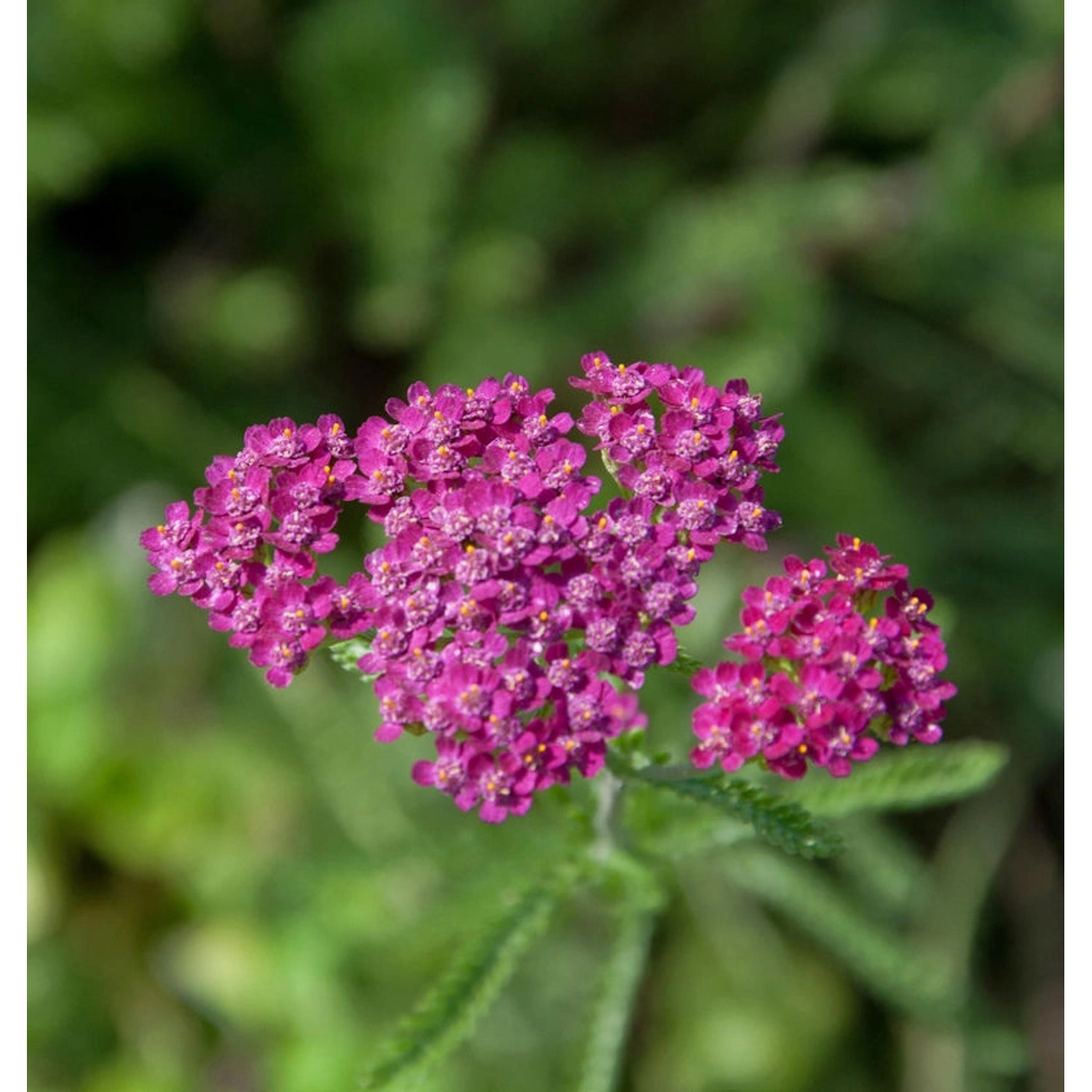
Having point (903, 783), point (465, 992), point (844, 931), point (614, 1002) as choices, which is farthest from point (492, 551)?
point (844, 931)

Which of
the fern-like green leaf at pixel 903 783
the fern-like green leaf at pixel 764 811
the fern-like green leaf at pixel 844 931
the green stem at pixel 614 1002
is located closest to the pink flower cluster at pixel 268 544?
the fern-like green leaf at pixel 764 811

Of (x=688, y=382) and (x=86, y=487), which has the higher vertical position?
(x=86, y=487)

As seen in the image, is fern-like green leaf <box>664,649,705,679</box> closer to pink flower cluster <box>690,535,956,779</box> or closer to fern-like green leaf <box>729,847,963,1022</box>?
pink flower cluster <box>690,535,956,779</box>

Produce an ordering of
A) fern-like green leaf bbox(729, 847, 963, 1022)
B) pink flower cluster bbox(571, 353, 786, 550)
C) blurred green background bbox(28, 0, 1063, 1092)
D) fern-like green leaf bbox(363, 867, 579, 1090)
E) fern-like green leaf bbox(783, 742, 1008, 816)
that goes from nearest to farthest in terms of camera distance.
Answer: pink flower cluster bbox(571, 353, 786, 550)
fern-like green leaf bbox(363, 867, 579, 1090)
fern-like green leaf bbox(783, 742, 1008, 816)
fern-like green leaf bbox(729, 847, 963, 1022)
blurred green background bbox(28, 0, 1063, 1092)

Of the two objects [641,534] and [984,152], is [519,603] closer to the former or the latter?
[641,534]

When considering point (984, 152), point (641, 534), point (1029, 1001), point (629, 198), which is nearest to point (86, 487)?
point (629, 198)

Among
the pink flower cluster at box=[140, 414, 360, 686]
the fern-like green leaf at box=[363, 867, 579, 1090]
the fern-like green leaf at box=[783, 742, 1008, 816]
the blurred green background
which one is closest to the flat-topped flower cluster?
the pink flower cluster at box=[140, 414, 360, 686]
